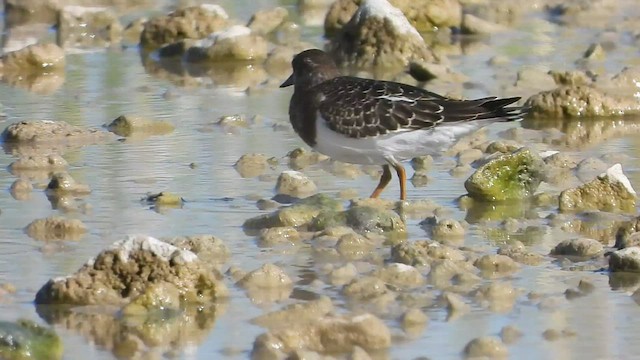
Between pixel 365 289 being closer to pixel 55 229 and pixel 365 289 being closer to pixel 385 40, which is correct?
pixel 55 229

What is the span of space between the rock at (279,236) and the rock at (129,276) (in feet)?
4.34

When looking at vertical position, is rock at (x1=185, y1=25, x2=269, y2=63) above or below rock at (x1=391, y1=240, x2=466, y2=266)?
below

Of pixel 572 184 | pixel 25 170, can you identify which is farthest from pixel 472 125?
pixel 25 170

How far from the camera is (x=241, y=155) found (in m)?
11.1

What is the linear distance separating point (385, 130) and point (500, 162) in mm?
753

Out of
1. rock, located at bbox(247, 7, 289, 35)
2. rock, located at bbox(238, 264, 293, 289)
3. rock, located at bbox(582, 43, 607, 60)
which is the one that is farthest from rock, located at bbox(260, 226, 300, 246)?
rock, located at bbox(247, 7, 289, 35)

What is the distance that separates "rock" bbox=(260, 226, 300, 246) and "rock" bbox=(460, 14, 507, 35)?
8827 millimetres

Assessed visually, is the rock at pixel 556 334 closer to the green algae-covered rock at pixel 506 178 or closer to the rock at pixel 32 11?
the green algae-covered rock at pixel 506 178

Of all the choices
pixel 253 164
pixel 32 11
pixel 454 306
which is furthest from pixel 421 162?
pixel 32 11

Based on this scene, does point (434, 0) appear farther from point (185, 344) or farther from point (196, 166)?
point (185, 344)

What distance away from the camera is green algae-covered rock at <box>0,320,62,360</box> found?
6262 millimetres

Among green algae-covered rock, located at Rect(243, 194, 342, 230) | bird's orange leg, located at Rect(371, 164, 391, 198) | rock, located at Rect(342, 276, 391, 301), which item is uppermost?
rock, located at Rect(342, 276, 391, 301)

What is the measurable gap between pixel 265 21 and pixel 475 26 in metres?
2.35

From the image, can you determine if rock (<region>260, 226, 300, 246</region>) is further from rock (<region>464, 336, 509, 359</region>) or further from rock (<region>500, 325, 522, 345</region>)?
rock (<region>464, 336, 509, 359</region>)
